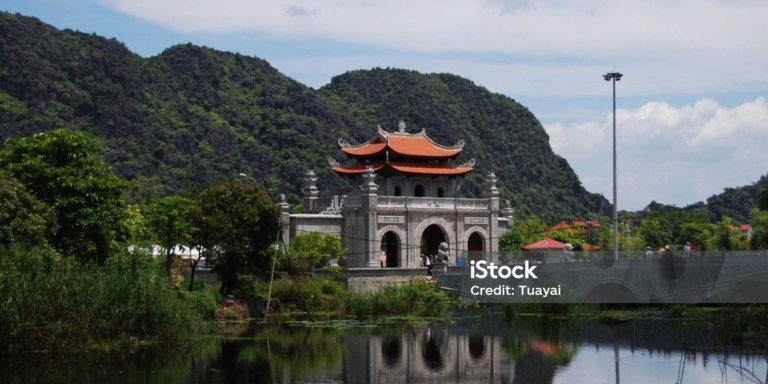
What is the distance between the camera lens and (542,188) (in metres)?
152

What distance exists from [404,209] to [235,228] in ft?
51.7

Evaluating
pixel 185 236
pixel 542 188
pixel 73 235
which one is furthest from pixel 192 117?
pixel 73 235

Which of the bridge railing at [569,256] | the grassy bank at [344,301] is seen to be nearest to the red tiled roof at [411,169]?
the bridge railing at [569,256]

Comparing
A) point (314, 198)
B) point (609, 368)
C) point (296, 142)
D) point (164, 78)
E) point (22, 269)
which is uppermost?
point (164, 78)

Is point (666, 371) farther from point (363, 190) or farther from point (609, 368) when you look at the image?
point (363, 190)

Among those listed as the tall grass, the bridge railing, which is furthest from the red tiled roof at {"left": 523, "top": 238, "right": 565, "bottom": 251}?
the tall grass

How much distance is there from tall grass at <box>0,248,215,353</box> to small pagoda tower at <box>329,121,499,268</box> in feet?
81.4

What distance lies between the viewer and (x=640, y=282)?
46.2 meters

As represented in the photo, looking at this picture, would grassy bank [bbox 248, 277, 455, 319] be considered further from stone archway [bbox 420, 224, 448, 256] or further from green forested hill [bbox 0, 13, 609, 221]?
green forested hill [bbox 0, 13, 609, 221]

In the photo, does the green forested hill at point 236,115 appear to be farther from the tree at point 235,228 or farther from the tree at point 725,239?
the tree at point 725,239

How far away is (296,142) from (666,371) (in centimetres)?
9377

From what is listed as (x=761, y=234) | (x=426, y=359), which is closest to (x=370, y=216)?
(x=761, y=234)

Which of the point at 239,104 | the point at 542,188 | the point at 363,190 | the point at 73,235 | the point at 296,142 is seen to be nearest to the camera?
the point at 73,235

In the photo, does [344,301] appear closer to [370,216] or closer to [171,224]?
[171,224]
